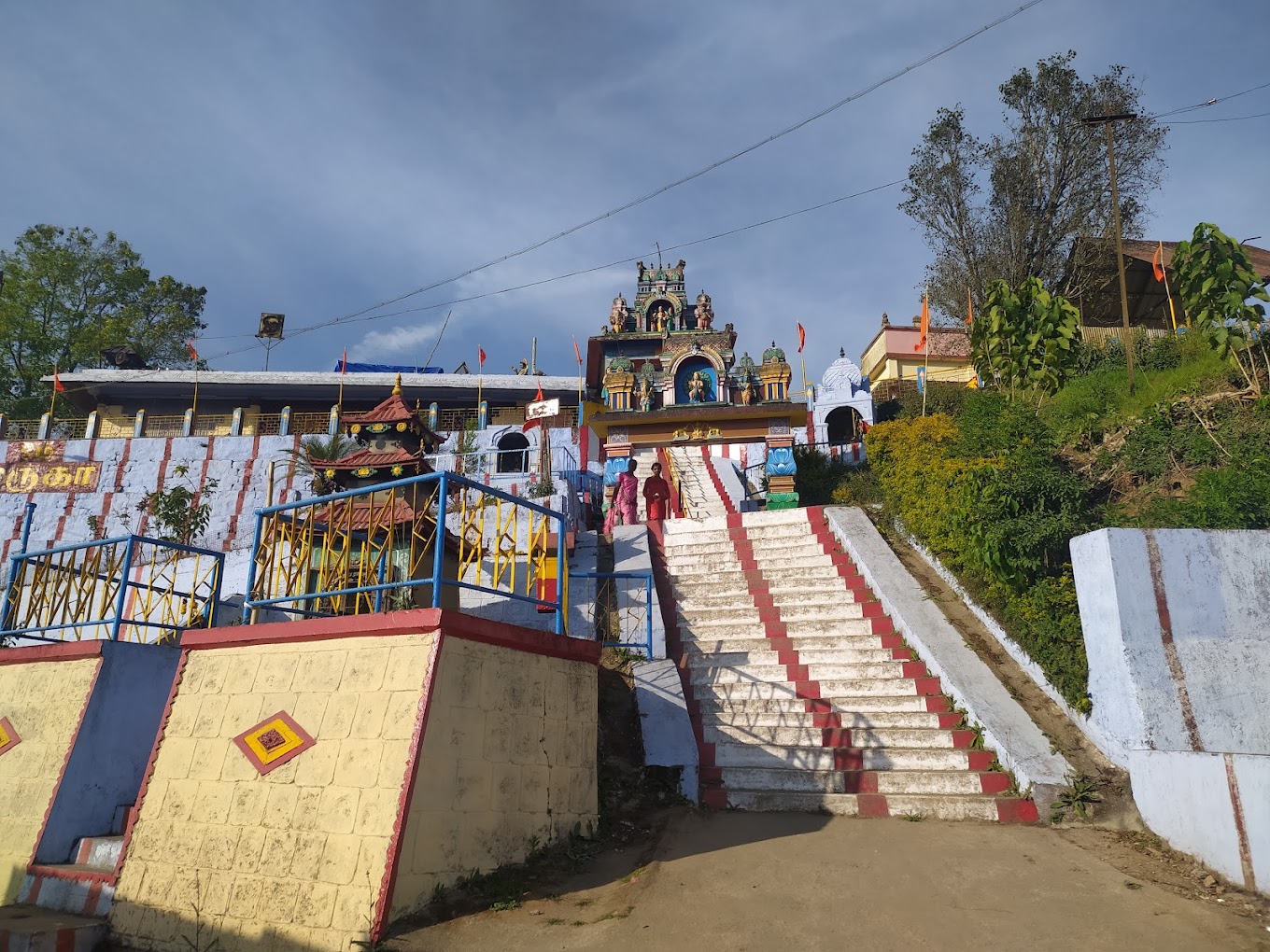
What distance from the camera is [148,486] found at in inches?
935

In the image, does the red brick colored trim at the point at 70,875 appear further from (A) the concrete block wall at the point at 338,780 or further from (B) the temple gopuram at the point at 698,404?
(B) the temple gopuram at the point at 698,404

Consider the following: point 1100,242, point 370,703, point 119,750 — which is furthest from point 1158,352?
point 119,750

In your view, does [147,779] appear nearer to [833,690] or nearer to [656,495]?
[833,690]

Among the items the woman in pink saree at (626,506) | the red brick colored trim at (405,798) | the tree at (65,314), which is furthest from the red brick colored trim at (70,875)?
the tree at (65,314)

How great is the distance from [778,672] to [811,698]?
1.89 feet

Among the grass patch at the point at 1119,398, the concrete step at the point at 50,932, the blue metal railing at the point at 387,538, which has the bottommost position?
the concrete step at the point at 50,932

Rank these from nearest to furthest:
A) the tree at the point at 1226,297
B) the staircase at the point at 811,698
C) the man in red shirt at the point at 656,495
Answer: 1. the staircase at the point at 811,698
2. the tree at the point at 1226,297
3. the man in red shirt at the point at 656,495

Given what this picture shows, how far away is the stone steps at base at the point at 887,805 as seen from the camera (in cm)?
593

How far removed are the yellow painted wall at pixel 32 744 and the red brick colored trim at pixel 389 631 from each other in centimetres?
156

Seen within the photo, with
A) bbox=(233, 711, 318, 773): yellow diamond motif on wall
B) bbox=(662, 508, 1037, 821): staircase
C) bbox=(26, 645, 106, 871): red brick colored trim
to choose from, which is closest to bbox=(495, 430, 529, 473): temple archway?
bbox=(662, 508, 1037, 821): staircase

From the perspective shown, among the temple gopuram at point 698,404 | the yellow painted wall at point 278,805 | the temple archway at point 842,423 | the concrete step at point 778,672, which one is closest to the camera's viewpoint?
the yellow painted wall at point 278,805

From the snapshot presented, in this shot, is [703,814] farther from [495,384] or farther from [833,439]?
[495,384]

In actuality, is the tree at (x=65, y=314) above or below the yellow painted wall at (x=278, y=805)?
above

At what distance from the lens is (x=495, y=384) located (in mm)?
29828
